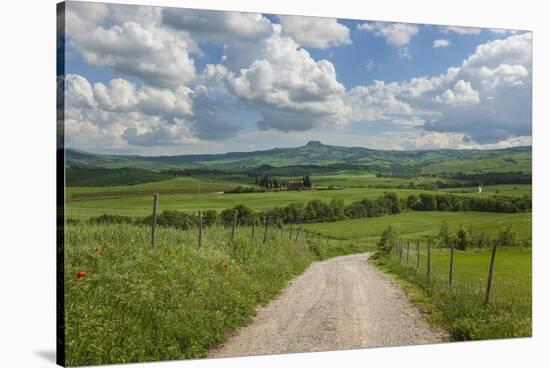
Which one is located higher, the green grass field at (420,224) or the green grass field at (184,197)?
the green grass field at (184,197)

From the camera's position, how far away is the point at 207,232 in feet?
36.6

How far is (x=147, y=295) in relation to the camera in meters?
8.95

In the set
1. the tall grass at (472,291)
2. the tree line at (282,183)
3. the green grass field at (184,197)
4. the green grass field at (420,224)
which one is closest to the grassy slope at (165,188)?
the green grass field at (184,197)

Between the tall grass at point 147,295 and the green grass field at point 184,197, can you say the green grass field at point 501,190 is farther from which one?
the tall grass at point 147,295

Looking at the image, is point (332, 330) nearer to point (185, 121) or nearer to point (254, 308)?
point (254, 308)

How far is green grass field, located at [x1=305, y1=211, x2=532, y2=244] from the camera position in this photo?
38.7ft

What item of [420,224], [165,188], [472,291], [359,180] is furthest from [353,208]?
[165,188]

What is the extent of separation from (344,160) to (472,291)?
2.89 meters

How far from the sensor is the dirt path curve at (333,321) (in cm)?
994

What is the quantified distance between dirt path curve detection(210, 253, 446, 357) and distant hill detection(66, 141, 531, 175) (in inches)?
77.5

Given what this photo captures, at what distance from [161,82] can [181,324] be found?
3.29 m

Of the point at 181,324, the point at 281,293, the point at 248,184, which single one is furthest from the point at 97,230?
the point at 281,293

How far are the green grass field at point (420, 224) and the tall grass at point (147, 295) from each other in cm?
173

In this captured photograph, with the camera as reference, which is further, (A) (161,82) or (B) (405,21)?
(B) (405,21)
